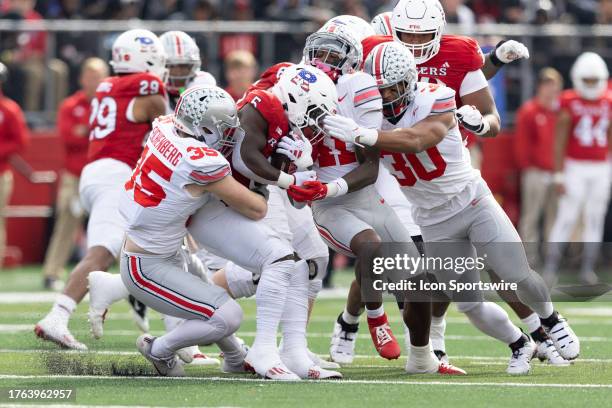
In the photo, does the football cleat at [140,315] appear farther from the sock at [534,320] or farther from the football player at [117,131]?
the sock at [534,320]

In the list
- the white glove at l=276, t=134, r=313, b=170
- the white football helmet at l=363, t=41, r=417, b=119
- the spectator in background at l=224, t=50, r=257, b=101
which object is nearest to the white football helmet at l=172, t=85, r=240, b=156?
the white glove at l=276, t=134, r=313, b=170

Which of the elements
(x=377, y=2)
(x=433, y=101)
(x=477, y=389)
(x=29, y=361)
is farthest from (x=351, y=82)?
(x=377, y=2)

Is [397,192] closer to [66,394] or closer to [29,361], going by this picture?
[29,361]

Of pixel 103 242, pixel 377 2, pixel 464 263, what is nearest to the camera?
pixel 464 263

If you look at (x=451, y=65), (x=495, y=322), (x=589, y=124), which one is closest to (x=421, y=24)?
(x=451, y=65)

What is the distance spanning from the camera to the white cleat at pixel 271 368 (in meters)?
6.83

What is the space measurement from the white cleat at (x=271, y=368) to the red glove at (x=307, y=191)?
784 millimetres

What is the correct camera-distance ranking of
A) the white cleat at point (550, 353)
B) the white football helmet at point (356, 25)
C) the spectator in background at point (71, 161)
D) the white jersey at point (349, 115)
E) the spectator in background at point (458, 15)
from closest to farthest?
the white jersey at point (349, 115) < the white cleat at point (550, 353) < the white football helmet at point (356, 25) < the spectator in background at point (71, 161) < the spectator in background at point (458, 15)

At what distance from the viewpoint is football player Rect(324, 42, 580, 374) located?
7059 mm

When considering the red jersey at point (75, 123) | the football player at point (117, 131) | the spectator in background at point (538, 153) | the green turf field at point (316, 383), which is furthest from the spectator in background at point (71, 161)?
the spectator in background at point (538, 153)

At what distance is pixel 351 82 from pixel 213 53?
26.1 feet

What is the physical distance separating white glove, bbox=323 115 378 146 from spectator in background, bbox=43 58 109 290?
20.8 feet

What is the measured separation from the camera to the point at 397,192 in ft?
29.0

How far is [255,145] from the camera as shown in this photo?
699cm
